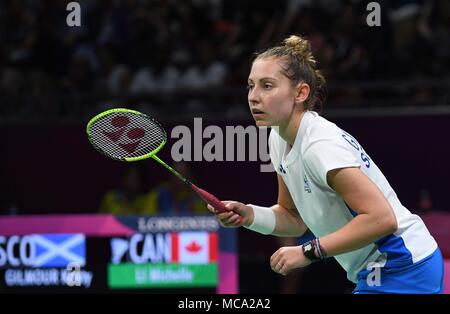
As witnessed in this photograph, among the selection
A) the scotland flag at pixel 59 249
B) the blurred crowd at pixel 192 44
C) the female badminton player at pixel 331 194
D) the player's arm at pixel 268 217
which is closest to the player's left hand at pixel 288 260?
the female badminton player at pixel 331 194

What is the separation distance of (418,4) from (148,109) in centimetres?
302

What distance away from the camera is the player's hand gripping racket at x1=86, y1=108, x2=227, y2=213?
4273 mm

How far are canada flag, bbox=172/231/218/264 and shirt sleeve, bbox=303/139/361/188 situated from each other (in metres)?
3.86

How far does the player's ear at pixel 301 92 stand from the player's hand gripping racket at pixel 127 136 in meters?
0.76

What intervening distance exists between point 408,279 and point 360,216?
1.52 feet

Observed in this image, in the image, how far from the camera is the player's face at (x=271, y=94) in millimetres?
3721

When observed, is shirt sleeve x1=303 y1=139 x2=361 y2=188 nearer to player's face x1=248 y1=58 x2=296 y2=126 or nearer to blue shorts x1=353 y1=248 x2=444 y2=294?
player's face x1=248 y1=58 x2=296 y2=126

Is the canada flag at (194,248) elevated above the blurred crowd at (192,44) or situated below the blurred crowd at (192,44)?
below

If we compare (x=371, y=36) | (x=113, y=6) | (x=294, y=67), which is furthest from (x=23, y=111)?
(x=294, y=67)

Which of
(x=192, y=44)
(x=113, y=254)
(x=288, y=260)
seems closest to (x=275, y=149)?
(x=288, y=260)

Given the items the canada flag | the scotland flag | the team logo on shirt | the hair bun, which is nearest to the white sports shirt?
the team logo on shirt

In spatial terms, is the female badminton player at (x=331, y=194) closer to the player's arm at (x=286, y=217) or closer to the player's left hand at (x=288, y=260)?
the player's left hand at (x=288, y=260)

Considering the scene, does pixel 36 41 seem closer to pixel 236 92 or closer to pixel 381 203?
pixel 236 92

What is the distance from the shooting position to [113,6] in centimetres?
1086
